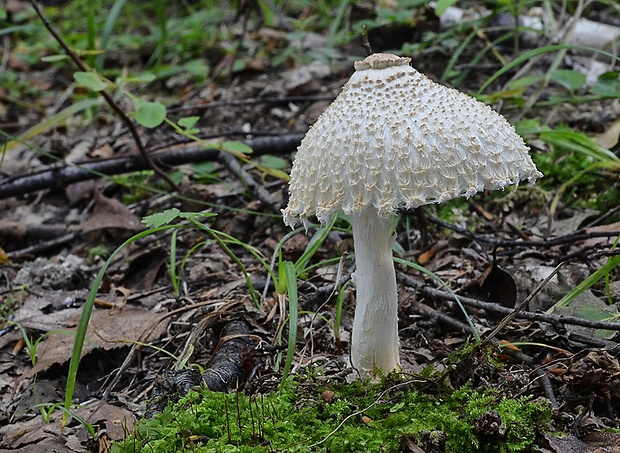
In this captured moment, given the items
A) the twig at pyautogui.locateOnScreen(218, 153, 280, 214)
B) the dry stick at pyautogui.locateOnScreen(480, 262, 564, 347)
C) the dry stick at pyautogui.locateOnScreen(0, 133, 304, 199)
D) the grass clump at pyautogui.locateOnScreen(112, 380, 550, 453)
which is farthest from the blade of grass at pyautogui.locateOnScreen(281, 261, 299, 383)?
the dry stick at pyautogui.locateOnScreen(0, 133, 304, 199)

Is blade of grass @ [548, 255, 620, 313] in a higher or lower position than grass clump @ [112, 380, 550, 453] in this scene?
higher

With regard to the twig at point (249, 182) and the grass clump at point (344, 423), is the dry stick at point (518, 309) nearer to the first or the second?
the grass clump at point (344, 423)

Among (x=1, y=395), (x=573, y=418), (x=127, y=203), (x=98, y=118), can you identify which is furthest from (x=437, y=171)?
(x=98, y=118)

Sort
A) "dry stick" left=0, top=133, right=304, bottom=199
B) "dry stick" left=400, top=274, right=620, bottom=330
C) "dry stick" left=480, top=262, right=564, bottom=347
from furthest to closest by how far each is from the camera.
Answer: "dry stick" left=0, top=133, right=304, bottom=199, "dry stick" left=400, top=274, right=620, bottom=330, "dry stick" left=480, top=262, right=564, bottom=347

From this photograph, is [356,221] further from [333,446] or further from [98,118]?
[98,118]

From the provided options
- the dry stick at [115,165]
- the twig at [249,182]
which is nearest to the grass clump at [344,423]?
the twig at [249,182]

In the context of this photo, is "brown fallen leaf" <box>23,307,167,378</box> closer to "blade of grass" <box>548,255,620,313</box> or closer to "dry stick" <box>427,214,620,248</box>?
"dry stick" <box>427,214,620,248</box>

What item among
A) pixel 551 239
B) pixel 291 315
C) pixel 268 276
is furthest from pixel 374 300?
pixel 551 239

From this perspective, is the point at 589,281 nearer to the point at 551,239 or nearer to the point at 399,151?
the point at 551,239
